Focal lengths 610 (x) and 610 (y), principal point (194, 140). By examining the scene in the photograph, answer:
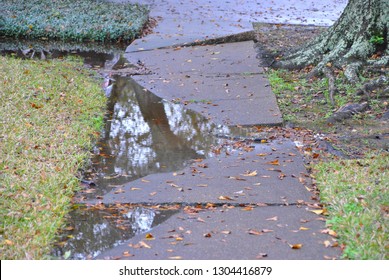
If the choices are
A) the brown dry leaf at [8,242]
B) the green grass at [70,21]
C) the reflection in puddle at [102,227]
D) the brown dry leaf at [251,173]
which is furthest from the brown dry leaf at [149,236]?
the green grass at [70,21]

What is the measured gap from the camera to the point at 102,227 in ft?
15.8

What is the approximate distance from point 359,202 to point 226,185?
4.00ft

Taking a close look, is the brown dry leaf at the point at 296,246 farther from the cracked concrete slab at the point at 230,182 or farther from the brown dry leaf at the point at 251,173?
the brown dry leaf at the point at 251,173

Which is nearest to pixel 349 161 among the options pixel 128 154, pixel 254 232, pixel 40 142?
pixel 254 232

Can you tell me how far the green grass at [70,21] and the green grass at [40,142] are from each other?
1.61m

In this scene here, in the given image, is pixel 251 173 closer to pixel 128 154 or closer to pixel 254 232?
pixel 254 232

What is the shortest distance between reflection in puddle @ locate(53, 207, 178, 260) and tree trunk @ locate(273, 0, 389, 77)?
14.3 ft

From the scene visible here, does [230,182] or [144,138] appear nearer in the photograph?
[230,182]

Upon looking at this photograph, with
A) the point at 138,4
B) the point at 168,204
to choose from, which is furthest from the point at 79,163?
the point at 138,4

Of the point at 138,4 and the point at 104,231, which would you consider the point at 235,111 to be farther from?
the point at 138,4

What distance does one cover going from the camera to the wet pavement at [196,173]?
14.7 feet

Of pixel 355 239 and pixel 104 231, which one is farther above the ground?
pixel 355 239
